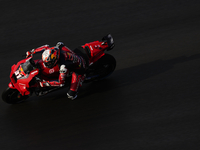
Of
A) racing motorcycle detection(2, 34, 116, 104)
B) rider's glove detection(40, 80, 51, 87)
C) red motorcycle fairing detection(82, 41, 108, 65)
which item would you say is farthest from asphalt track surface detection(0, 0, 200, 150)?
red motorcycle fairing detection(82, 41, 108, 65)

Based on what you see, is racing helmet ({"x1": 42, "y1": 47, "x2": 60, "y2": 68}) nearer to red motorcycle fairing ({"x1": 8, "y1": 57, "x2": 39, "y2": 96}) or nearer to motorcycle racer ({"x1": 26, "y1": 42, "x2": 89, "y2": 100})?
motorcycle racer ({"x1": 26, "y1": 42, "x2": 89, "y2": 100})

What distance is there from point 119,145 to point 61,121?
1.62 metres

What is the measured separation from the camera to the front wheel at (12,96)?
7.62 meters

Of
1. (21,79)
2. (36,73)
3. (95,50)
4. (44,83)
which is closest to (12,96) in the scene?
(21,79)

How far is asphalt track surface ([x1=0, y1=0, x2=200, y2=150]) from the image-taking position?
7.00 m

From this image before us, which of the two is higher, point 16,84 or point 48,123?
point 16,84

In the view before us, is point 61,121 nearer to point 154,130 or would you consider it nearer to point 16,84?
point 16,84

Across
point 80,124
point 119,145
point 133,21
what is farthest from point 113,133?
point 133,21

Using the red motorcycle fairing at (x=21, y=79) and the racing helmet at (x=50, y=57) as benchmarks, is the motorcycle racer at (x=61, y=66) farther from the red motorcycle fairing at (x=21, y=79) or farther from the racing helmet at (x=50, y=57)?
the red motorcycle fairing at (x=21, y=79)

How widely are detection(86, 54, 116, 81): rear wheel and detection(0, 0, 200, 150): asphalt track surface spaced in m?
0.27

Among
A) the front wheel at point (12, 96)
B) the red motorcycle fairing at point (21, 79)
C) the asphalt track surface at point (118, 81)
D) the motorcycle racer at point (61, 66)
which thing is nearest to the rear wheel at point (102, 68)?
the asphalt track surface at point (118, 81)

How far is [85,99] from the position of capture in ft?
26.6

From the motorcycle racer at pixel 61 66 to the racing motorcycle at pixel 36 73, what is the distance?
0.19 metres

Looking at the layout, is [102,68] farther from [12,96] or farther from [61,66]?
[12,96]
